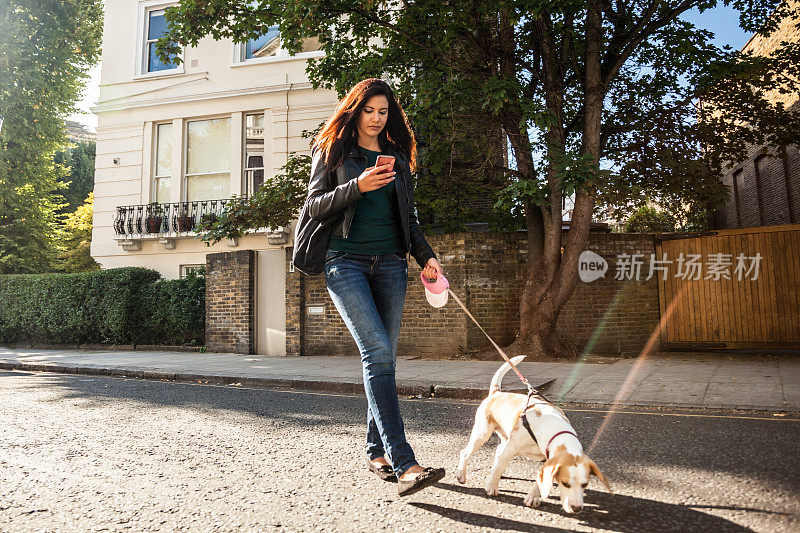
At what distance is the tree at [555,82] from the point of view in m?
8.36

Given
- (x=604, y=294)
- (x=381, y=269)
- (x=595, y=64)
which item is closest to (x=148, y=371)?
(x=381, y=269)

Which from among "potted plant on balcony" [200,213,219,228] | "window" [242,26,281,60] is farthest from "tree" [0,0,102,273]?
"potted plant on balcony" [200,213,219,228]

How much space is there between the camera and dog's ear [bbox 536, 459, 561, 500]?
7.37ft

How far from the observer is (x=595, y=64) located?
8883 millimetres

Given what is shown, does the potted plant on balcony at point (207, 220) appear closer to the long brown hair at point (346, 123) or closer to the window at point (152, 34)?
the window at point (152, 34)

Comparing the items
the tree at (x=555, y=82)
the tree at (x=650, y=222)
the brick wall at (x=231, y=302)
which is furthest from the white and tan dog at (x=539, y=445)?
the tree at (x=650, y=222)

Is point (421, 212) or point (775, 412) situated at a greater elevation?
point (421, 212)

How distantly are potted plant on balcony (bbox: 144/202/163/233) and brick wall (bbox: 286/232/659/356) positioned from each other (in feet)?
30.0

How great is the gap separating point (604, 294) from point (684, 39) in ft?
14.8

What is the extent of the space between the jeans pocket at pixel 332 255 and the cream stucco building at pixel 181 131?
12.2 metres

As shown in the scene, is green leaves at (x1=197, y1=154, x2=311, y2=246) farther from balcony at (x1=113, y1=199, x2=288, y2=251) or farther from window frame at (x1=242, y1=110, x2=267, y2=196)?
window frame at (x1=242, y1=110, x2=267, y2=196)

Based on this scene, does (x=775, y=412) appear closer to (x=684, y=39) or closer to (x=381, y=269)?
(x=381, y=269)

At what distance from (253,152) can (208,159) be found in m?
1.61

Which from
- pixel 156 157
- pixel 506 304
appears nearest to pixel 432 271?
pixel 506 304
